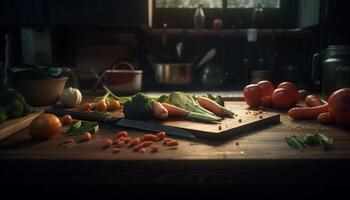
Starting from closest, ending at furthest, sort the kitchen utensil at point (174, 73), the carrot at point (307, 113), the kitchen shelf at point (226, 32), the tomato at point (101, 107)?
the carrot at point (307, 113)
the tomato at point (101, 107)
the kitchen utensil at point (174, 73)
the kitchen shelf at point (226, 32)

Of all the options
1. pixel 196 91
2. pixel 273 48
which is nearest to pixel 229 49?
pixel 273 48

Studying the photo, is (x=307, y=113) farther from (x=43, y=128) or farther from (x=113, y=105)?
(x=43, y=128)

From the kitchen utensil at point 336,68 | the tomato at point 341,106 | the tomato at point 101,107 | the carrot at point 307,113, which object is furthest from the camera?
the kitchen utensil at point 336,68

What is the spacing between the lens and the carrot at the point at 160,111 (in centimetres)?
135

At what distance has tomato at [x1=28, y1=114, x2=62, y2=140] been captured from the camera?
43.4 inches

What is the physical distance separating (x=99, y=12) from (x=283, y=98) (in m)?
1.79

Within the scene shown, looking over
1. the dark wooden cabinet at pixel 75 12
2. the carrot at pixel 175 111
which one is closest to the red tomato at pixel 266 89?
the carrot at pixel 175 111

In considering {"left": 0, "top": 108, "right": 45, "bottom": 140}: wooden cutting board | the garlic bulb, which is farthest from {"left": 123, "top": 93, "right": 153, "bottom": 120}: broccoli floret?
the garlic bulb

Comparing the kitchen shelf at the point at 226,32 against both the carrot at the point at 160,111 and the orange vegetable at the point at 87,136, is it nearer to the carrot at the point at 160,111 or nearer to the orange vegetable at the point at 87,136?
the carrot at the point at 160,111

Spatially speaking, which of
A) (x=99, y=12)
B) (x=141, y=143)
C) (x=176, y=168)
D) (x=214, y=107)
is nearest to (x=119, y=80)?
(x=99, y=12)

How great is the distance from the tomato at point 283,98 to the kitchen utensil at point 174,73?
1147 mm

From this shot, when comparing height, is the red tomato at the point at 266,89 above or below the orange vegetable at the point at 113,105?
above

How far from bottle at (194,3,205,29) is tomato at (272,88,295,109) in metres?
1.58

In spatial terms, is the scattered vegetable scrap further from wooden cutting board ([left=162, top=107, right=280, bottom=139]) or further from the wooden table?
wooden cutting board ([left=162, top=107, right=280, bottom=139])
